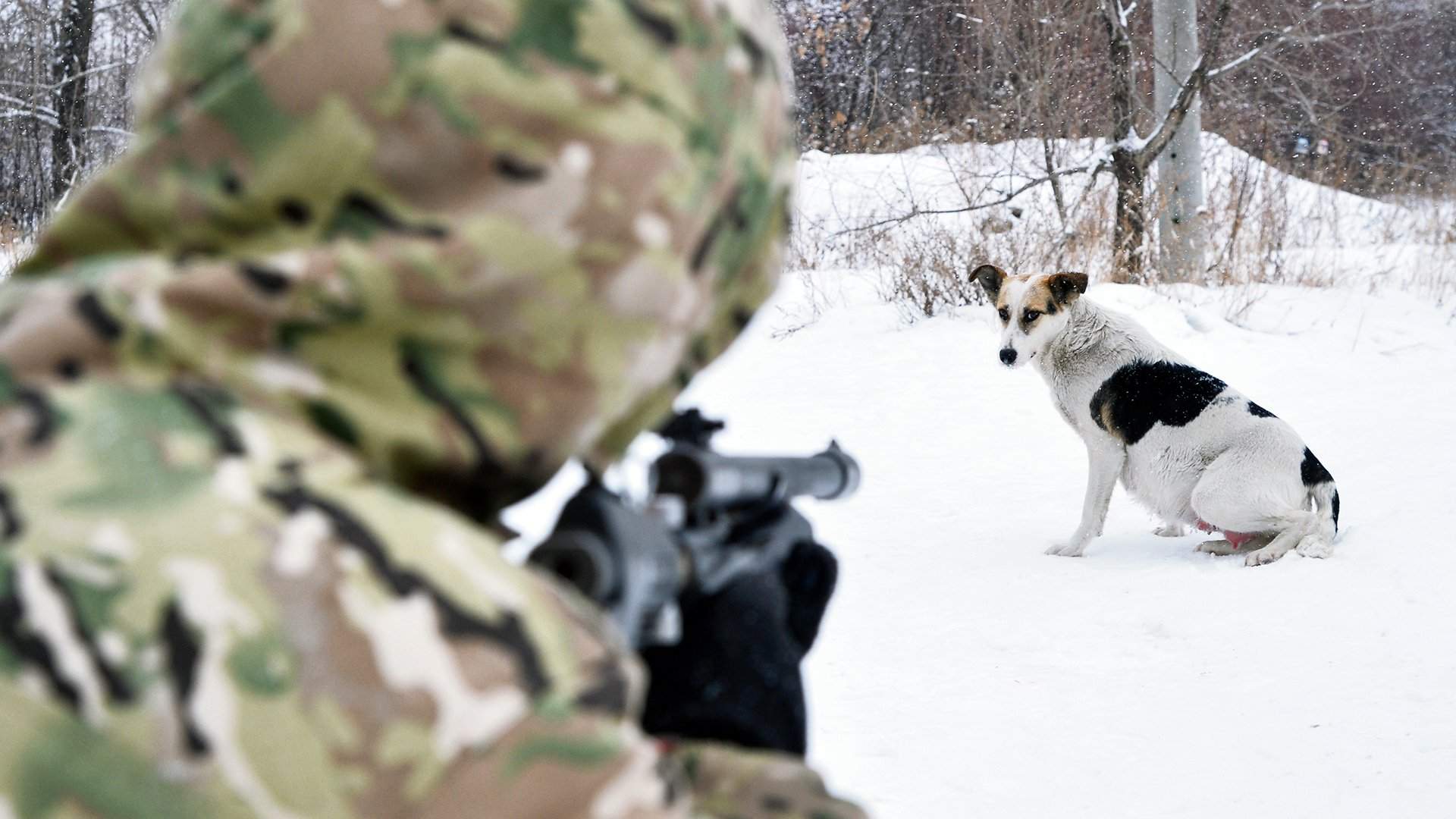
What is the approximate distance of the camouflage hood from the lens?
612 millimetres

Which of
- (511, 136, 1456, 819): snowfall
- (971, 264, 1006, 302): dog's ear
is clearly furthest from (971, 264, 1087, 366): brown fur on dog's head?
(511, 136, 1456, 819): snowfall

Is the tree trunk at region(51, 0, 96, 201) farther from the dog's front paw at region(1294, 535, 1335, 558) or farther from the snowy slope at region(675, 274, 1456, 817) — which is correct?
the dog's front paw at region(1294, 535, 1335, 558)

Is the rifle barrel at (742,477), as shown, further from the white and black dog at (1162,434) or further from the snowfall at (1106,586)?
the white and black dog at (1162,434)

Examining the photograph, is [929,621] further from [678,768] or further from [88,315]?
[88,315]

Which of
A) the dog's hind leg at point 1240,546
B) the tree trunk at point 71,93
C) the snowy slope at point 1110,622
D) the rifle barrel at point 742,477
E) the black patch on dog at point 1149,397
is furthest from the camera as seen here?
the tree trunk at point 71,93

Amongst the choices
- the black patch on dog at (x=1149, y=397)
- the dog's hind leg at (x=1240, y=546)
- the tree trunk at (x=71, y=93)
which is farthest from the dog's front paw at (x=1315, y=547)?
the tree trunk at (x=71, y=93)

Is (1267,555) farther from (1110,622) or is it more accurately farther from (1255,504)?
(1110,622)

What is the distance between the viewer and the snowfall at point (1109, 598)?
2686 mm

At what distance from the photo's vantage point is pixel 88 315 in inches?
23.5

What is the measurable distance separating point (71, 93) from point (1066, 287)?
14172 mm

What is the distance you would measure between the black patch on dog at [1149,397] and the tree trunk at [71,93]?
13414 mm

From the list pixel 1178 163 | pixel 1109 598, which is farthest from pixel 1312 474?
pixel 1178 163

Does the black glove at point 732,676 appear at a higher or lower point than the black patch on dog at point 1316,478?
higher

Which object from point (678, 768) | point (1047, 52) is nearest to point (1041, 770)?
point (678, 768)
